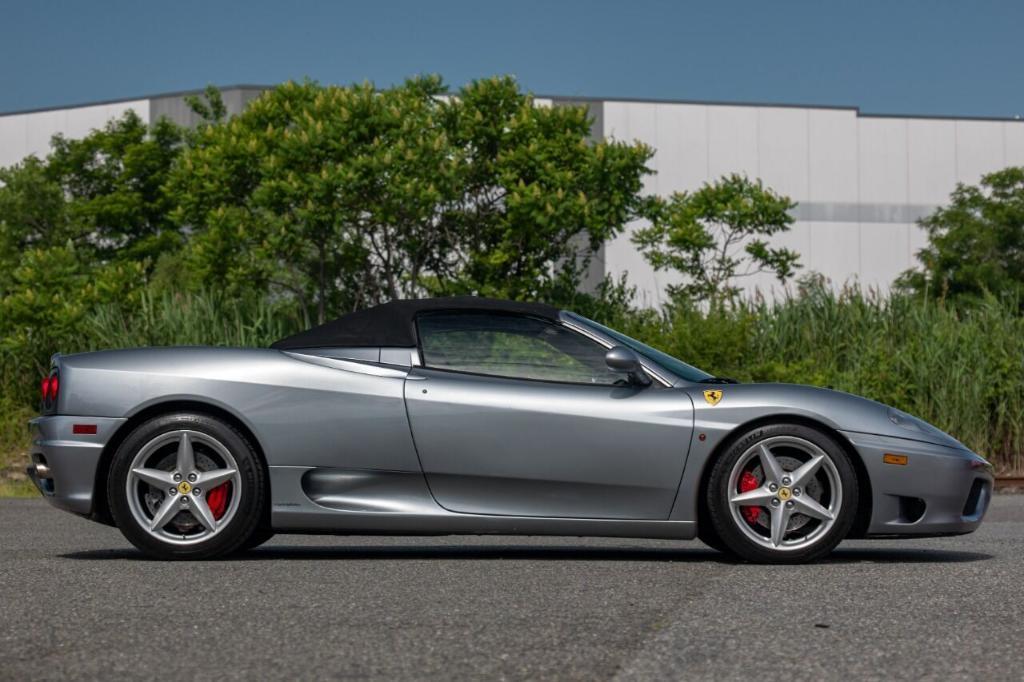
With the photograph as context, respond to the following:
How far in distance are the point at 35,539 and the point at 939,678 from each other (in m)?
5.74

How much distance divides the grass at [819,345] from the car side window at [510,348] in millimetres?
9525

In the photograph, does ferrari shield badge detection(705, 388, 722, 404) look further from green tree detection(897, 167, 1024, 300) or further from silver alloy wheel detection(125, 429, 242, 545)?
green tree detection(897, 167, 1024, 300)

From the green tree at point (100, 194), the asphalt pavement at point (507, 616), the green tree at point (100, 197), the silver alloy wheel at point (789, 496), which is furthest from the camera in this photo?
the green tree at point (100, 194)

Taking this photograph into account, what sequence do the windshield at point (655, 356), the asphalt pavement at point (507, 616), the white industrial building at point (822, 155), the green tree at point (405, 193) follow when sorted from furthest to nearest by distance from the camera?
1. the white industrial building at point (822, 155)
2. the green tree at point (405, 193)
3. the windshield at point (655, 356)
4. the asphalt pavement at point (507, 616)

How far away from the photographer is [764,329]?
56.8 ft

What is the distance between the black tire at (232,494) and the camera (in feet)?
21.5

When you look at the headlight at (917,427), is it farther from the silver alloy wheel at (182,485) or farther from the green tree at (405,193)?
the green tree at (405,193)

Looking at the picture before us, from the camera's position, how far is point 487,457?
6555 mm

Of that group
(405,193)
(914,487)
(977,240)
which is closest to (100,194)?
(405,193)

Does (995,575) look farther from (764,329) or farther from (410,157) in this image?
(410,157)

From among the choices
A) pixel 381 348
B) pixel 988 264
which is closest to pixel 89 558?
pixel 381 348

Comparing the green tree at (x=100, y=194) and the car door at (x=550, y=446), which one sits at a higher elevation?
the green tree at (x=100, y=194)

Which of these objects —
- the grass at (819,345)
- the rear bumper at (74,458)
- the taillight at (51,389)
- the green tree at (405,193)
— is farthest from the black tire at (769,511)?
the green tree at (405,193)

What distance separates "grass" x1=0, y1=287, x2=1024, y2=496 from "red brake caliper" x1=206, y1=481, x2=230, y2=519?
919cm
